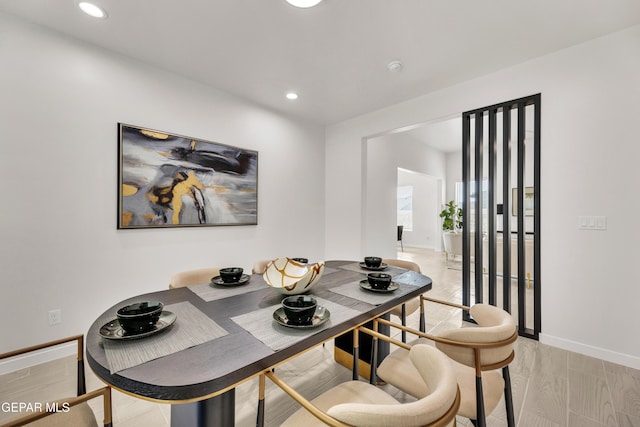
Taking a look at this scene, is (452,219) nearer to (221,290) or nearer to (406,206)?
(406,206)

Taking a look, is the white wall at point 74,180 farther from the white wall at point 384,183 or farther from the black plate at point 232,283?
the white wall at point 384,183

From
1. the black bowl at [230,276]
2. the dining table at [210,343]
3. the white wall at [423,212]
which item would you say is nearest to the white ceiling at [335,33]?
the black bowl at [230,276]

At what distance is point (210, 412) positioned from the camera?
0.97 meters

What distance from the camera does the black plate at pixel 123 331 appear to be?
36.2 inches

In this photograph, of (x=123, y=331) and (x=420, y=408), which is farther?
(x=123, y=331)

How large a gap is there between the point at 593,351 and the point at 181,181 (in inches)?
162

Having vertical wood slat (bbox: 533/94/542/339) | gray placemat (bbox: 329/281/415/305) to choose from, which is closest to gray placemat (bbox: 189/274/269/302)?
gray placemat (bbox: 329/281/415/305)

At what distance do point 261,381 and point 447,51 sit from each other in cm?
289

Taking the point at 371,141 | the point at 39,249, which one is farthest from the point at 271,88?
the point at 39,249

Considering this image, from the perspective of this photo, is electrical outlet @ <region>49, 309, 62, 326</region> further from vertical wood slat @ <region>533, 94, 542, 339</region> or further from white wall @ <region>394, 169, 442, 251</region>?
white wall @ <region>394, 169, 442, 251</region>

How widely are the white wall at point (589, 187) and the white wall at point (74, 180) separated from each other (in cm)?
344

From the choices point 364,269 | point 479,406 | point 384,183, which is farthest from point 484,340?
point 384,183

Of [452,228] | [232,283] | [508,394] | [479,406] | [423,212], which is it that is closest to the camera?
[479,406]

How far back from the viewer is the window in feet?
30.0
